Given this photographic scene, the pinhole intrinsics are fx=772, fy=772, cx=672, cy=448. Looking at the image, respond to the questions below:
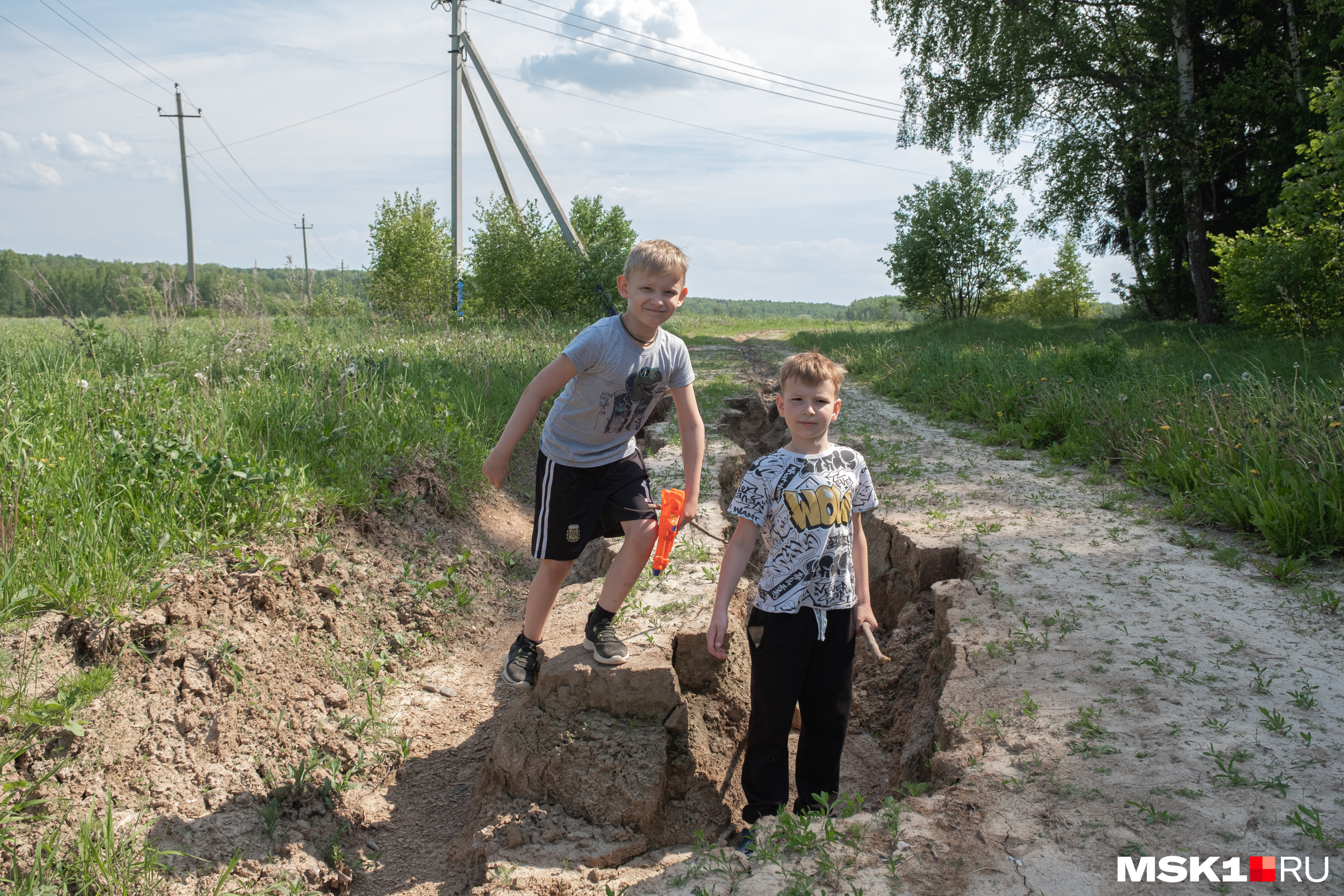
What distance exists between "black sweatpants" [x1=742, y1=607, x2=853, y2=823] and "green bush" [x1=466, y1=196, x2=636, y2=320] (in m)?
19.0

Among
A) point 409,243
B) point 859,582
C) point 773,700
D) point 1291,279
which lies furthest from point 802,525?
point 409,243

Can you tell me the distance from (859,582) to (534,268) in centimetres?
2010


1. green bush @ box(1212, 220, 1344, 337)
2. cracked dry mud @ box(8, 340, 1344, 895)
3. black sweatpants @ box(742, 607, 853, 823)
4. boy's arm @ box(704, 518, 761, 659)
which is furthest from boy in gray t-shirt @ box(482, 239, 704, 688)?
green bush @ box(1212, 220, 1344, 337)

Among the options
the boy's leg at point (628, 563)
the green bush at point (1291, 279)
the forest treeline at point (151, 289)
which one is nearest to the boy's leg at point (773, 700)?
the boy's leg at point (628, 563)

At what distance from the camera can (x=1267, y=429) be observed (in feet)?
17.4

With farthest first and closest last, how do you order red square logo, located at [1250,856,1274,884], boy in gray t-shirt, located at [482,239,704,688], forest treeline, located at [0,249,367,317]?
forest treeline, located at [0,249,367,317] → boy in gray t-shirt, located at [482,239,704,688] → red square logo, located at [1250,856,1274,884]

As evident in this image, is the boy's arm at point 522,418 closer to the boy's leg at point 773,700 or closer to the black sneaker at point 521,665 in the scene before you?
the black sneaker at point 521,665

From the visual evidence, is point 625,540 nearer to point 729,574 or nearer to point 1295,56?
point 729,574

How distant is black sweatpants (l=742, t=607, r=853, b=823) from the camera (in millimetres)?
2635

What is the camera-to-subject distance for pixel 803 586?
8.55 feet

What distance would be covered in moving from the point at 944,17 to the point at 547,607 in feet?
61.8

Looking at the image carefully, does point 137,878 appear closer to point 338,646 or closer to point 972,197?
point 338,646

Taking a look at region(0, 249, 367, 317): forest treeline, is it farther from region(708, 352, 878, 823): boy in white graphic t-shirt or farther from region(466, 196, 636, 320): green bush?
region(466, 196, 636, 320): green bush

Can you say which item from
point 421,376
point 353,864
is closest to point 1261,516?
point 353,864
